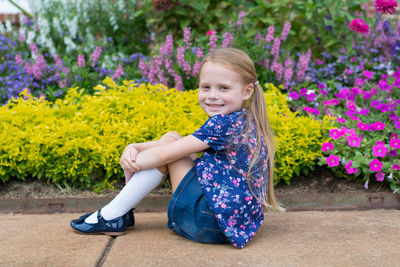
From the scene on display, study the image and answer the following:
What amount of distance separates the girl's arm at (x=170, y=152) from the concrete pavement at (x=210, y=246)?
15.9 inches

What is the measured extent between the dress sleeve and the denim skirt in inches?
7.1

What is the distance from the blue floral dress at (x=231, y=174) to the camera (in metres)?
2.10

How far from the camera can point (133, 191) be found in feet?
7.34

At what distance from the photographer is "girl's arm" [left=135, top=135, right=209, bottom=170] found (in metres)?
2.10

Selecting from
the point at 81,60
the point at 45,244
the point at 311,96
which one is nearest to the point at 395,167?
the point at 311,96

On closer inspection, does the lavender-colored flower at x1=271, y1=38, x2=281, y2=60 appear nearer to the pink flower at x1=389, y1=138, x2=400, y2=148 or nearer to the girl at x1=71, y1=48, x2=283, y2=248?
the pink flower at x1=389, y1=138, x2=400, y2=148

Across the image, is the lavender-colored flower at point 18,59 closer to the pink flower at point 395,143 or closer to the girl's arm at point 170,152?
the girl's arm at point 170,152

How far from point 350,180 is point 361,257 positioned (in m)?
1.16

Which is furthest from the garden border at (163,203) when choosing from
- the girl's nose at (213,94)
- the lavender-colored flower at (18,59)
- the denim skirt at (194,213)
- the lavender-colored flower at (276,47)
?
the lavender-colored flower at (18,59)

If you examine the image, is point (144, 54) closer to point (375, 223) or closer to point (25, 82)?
point (25, 82)

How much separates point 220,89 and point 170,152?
1.32 ft

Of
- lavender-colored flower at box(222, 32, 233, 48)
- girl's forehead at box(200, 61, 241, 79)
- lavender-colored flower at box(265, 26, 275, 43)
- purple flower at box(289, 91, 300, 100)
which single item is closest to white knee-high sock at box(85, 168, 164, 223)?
girl's forehead at box(200, 61, 241, 79)

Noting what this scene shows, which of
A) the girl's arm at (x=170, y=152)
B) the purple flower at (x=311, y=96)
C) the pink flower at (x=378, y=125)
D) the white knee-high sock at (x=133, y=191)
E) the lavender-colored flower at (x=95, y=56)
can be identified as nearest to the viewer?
the girl's arm at (x=170, y=152)

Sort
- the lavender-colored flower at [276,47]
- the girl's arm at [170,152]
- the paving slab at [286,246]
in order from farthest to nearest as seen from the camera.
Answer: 1. the lavender-colored flower at [276,47]
2. the girl's arm at [170,152]
3. the paving slab at [286,246]
